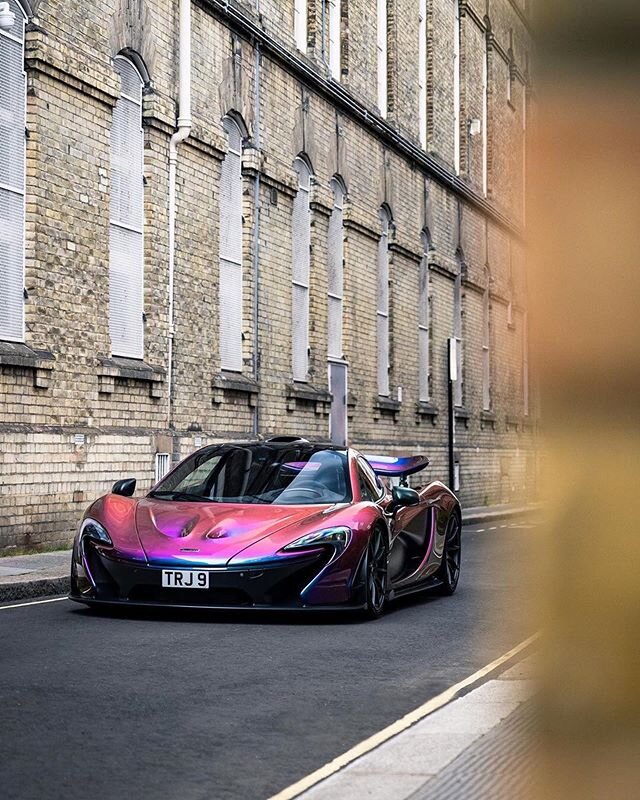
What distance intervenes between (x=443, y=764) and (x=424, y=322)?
28.8 meters

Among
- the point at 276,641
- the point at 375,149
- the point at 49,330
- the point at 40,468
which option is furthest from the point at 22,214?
the point at 375,149

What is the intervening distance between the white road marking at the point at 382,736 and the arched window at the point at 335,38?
67.6 ft

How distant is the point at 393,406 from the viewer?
30.3m

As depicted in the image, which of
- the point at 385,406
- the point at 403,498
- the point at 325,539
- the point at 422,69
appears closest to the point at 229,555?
the point at 325,539

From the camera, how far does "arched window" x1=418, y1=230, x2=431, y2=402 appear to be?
3344 cm

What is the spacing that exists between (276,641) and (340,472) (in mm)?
2331

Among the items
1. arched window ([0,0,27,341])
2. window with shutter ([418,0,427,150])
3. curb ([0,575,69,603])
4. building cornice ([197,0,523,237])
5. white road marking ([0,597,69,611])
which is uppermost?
window with shutter ([418,0,427,150])

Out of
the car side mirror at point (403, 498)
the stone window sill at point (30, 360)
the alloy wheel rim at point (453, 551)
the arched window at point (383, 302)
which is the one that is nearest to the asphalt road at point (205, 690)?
the car side mirror at point (403, 498)

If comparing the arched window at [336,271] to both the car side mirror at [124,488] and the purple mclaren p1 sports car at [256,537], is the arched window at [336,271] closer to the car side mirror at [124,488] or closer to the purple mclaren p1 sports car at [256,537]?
the purple mclaren p1 sports car at [256,537]

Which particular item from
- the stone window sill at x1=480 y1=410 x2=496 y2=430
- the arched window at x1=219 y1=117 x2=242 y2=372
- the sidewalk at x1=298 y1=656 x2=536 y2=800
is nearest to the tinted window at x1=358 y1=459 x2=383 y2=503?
the sidewalk at x1=298 y1=656 x2=536 y2=800

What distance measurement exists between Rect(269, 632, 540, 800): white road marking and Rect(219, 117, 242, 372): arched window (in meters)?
14.3

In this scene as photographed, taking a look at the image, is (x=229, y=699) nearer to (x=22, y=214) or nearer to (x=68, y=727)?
(x=68, y=727)

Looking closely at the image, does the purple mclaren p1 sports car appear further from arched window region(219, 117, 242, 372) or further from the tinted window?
arched window region(219, 117, 242, 372)

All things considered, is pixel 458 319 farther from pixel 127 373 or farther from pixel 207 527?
pixel 207 527
